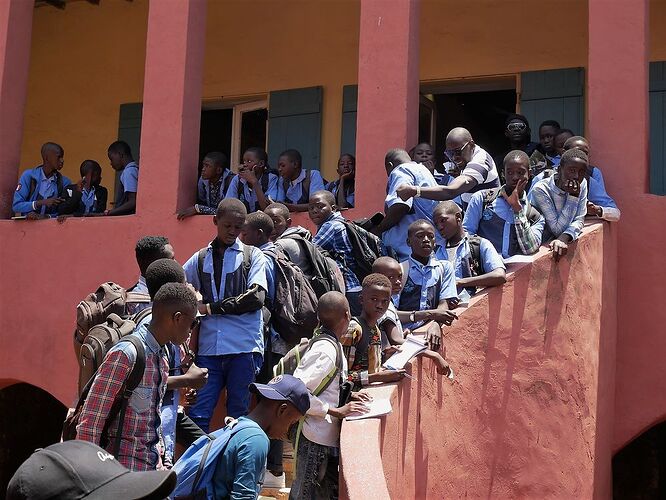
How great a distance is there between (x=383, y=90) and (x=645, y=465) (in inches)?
172

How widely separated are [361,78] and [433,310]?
3.36 m

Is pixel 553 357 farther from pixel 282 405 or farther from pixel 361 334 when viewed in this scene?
pixel 282 405

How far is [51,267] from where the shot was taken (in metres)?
10.2

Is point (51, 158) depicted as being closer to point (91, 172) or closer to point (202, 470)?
point (91, 172)

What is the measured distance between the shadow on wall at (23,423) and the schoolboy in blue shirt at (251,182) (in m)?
3.99

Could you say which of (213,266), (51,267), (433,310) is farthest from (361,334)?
(51,267)

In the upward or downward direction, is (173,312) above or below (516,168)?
below

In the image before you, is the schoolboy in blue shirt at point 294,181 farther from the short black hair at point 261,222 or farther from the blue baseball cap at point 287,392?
the blue baseball cap at point 287,392

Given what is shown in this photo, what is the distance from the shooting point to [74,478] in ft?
7.02

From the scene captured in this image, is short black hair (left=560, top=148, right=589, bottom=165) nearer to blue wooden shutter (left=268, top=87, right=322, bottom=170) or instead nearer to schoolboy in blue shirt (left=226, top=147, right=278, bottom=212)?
schoolboy in blue shirt (left=226, top=147, right=278, bottom=212)

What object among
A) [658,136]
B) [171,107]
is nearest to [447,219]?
[171,107]

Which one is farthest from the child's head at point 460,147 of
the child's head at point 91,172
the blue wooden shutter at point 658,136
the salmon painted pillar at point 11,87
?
the salmon painted pillar at point 11,87

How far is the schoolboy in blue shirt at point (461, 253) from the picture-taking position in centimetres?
699

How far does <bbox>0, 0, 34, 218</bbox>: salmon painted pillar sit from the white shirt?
6.19 m
